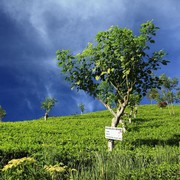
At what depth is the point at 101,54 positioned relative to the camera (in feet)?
62.5

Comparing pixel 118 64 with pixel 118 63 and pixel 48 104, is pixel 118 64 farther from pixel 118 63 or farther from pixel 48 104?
pixel 48 104

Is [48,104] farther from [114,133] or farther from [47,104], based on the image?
[114,133]

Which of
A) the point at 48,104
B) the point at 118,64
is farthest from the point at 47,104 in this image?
the point at 118,64

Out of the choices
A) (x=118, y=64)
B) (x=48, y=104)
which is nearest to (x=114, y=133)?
(x=118, y=64)

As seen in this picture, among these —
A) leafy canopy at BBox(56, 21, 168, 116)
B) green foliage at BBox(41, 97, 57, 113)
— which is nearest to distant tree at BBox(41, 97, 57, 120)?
green foliage at BBox(41, 97, 57, 113)

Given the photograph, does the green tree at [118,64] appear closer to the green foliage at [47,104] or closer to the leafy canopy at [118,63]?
the leafy canopy at [118,63]

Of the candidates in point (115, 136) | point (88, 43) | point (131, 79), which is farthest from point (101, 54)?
point (115, 136)

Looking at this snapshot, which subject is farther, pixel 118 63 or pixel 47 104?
pixel 47 104

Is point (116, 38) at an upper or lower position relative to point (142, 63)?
upper

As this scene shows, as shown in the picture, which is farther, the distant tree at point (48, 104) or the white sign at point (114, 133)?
the distant tree at point (48, 104)

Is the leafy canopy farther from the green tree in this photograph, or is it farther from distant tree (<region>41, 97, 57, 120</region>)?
distant tree (<region>41, 97, 57, 120</region>)

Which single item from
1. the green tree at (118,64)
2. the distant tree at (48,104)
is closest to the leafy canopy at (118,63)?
the green tree at (118,64)

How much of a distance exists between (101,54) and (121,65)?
1.54m

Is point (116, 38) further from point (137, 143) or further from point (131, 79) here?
point (137, 143)
